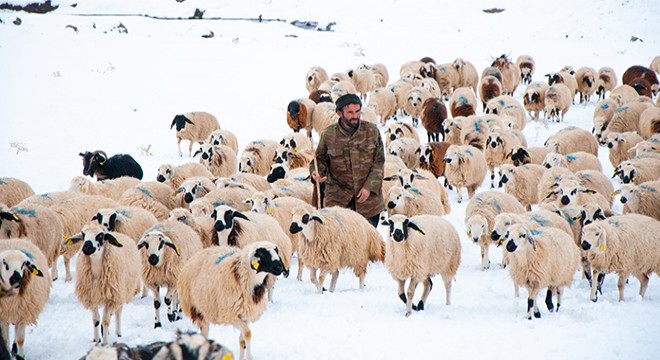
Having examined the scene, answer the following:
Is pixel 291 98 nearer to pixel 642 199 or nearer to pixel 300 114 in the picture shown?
pixel 300 114

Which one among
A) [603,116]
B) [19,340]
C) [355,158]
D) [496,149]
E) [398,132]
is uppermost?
[603,116]

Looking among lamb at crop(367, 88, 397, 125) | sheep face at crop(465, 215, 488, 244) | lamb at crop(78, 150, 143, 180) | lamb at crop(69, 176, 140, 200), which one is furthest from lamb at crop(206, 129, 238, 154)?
sheep face at crop(465, 215, 488, 244)

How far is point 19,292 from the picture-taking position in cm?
609

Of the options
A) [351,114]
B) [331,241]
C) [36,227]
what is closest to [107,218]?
[36,227]

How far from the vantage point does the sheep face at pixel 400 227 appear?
24.3 ft

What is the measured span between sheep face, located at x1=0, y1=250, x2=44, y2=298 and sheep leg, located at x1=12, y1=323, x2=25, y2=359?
388mm

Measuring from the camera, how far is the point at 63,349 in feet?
20.3

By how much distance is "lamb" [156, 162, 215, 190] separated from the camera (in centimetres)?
1138

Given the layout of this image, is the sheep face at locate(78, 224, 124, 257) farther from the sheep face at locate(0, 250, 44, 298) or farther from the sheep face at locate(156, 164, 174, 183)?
the sheep face at locate(156, 164, 174, 183)

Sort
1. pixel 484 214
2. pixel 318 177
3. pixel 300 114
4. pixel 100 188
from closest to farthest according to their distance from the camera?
pixel 318 177, pixel 484 214, pixel 100 188, pixel 300 114

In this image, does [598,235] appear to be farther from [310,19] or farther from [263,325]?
[310,19]

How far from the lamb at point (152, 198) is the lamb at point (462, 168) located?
6011 millimetres

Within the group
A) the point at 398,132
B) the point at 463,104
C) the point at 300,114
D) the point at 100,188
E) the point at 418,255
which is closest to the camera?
the point at 418,255

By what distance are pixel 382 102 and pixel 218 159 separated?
771 centimetres
